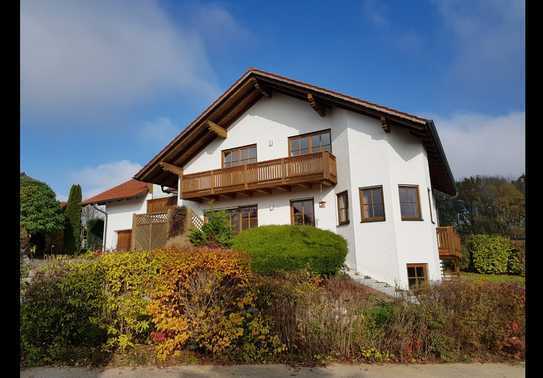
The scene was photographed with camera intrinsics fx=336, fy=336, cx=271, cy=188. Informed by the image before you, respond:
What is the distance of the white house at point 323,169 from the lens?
1497 cm

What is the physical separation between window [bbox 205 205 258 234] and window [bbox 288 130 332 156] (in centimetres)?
386

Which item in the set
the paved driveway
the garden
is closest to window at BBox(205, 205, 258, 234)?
the garden

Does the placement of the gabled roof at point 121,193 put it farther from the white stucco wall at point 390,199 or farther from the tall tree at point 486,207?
the tall tree at point 486,207

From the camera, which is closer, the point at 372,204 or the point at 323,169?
the point at 372,204

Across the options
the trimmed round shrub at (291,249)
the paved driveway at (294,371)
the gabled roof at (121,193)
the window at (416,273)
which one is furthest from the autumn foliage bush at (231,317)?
the gabled roof at (121,193)

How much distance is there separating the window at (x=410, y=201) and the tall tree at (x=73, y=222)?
79.4 feet

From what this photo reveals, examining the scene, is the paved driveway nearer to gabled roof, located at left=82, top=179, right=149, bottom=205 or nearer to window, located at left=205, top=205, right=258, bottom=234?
window, located at left=205, top=205, right=258, bottom=234

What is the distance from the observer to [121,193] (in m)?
26.2

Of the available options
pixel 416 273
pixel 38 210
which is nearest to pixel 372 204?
pixel 416 273

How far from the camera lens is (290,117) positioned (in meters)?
18.3

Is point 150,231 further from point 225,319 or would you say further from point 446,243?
point 446,243

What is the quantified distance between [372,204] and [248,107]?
9.11 m

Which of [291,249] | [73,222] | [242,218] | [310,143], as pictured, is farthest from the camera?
[73,222]

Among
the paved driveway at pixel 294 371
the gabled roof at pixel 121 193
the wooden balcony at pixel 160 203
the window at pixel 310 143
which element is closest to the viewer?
the paved driveway at pixel 294 371
